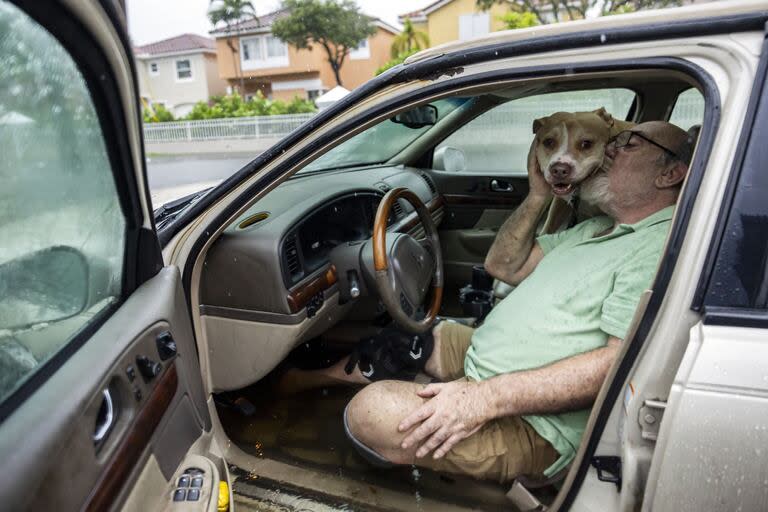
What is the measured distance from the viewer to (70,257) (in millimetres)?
1025

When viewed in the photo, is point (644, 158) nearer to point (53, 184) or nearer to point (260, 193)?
point (260, 193)

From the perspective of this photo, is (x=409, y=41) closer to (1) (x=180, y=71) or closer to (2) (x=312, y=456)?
(1) (x=180, y=71)

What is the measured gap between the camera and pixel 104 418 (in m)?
0.94

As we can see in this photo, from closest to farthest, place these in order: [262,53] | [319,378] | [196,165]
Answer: [319,378] < [196,165] < [262,53]

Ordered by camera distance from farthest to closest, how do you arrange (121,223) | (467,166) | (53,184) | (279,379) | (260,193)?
(467,166), (279,379), (260,193), (121,223), (53,184)

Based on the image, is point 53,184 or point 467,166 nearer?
point 53,184

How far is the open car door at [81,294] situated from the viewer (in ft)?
2.60

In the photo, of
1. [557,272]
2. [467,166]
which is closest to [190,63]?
[467,166]

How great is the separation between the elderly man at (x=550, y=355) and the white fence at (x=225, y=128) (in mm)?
17899

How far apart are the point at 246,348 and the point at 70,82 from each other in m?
1.36

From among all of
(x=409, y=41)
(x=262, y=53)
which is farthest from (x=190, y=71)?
(x=409, y=41)

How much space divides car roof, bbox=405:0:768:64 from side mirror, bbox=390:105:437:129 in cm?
162

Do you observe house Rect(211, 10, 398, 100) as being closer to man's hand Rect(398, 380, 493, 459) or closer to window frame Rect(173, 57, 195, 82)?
window frame Rect(173, 57, 195, 82)

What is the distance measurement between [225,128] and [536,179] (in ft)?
66.5
